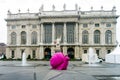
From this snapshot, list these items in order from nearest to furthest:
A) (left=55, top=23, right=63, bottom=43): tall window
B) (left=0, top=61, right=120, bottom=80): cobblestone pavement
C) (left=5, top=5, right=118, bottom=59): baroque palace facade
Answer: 1. (left=0, top=61, right=120, bottom=80): cobblestone pavement
2. (left=5, top=5, right=118, bottom=59): baroque palace facade
3. (left=55, top=23, right=63, bottom=43): tall window

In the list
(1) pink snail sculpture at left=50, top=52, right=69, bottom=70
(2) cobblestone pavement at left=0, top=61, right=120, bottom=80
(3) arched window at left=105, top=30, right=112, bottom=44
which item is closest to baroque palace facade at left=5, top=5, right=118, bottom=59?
(3) arched window at left=105, top=30, right=112, bottom=44

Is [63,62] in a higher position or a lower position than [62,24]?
lower

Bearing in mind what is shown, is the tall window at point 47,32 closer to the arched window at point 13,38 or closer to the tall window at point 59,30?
the tall window at point 59,30

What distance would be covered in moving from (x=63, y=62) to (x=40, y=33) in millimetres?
63016

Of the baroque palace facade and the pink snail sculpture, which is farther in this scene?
the baroque palace facade

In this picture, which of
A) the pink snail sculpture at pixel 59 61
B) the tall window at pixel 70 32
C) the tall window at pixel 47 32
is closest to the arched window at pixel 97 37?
the tall window at pixel 70 32

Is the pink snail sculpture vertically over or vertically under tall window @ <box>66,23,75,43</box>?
under

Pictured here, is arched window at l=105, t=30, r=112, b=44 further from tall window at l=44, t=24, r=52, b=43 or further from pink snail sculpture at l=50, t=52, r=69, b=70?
pink snail sculpture at l=50, t=52, r=69, b=70

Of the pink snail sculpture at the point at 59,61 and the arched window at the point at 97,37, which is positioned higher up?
the arched window at the point at 97,37

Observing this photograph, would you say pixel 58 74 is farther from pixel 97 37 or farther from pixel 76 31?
pixel 97 37

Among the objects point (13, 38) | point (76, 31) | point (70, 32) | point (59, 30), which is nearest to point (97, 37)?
point (76, 31)

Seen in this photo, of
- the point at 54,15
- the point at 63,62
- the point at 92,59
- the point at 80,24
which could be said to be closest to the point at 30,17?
the point at 54,15

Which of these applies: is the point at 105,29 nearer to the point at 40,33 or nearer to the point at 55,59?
the point at 40,33

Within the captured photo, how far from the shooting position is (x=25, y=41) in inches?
3420
